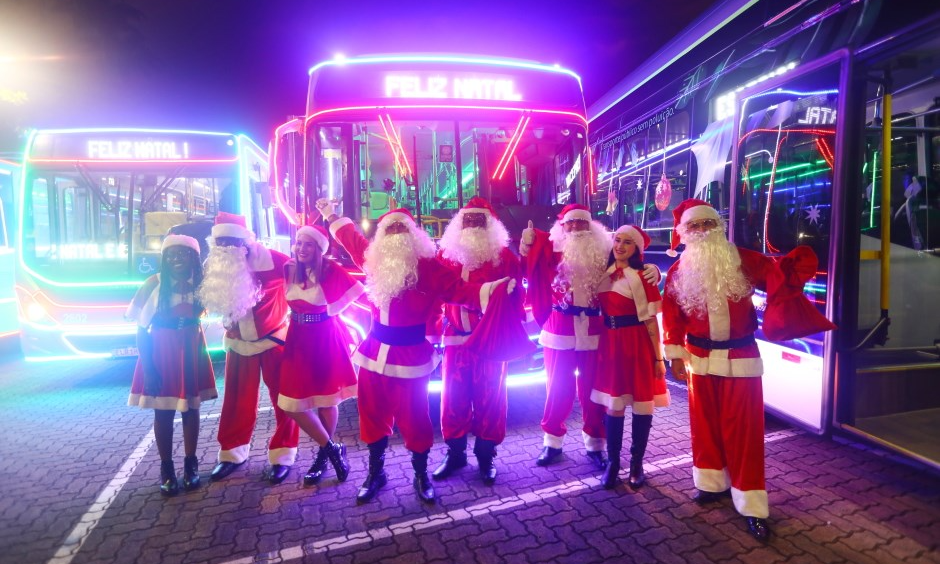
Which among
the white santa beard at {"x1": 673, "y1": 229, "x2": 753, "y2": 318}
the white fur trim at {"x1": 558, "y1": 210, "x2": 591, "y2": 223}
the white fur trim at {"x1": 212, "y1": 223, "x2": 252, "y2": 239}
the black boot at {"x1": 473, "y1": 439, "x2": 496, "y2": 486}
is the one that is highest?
the white fur trim at {"x1": 558, "y1": 210, "x2": 591, "y2": 223}

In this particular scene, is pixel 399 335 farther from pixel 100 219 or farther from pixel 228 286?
pixel 100 219

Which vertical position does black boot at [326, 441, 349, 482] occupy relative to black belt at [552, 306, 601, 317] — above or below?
below

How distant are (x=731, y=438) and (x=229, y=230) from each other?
362cm

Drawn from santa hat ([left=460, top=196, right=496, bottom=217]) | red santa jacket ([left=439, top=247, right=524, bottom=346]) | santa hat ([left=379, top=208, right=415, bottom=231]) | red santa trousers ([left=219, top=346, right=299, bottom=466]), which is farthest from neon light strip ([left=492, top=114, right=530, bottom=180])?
red santa trousers ([left=219, top=346, right=299, bottom=466])

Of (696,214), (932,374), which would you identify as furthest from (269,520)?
(932,374)

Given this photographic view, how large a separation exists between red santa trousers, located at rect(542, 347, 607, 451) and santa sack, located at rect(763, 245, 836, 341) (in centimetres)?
122

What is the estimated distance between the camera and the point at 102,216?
231 inches

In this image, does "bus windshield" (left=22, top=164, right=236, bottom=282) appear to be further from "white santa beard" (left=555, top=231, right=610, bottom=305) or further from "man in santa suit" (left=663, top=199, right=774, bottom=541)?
"man in santa suit" (left=663, top=199, right=774, bottom=541)

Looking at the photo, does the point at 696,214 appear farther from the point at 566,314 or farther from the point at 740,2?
the point at 740,2

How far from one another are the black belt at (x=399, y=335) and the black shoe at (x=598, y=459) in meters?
1.63

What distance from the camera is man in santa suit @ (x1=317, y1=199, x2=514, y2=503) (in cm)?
319

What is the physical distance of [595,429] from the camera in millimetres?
3678

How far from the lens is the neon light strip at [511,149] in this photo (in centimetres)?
467

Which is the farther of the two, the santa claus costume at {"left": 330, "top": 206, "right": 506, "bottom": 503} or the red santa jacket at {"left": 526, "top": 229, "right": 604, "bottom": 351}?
Result: the red santa jacket at {"left": 526, "top": 229, "right": 604, "bottom": 351}
